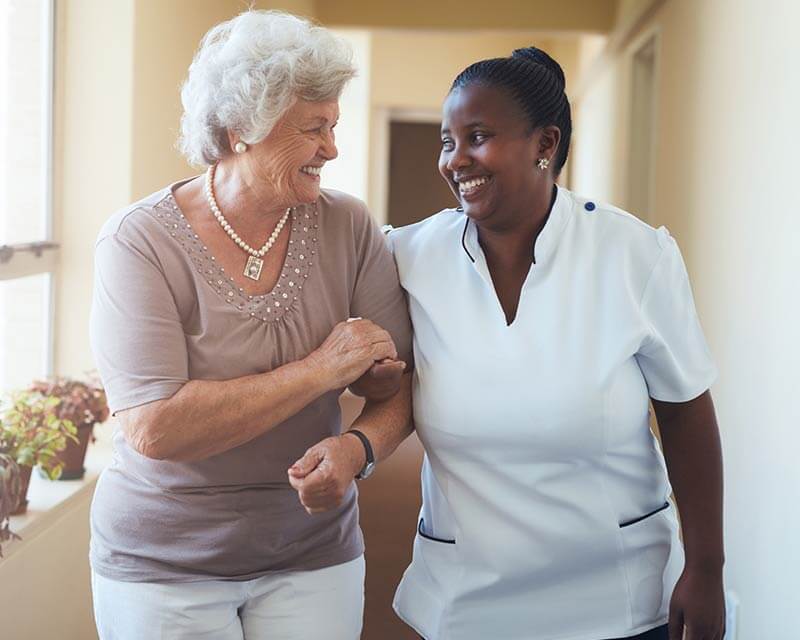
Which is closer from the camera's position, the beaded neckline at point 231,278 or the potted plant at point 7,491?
the beaded neckline at point 231,278

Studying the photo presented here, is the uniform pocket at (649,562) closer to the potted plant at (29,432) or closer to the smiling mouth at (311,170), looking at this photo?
the smiling mouth at (311,170)

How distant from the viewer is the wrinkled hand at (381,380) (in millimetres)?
1558

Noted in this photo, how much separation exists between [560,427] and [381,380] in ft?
0.89

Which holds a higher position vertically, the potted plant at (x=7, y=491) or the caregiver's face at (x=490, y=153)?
the caregiver's face at (x=490, y=153)

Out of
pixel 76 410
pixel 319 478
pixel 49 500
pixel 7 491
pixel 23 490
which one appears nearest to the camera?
pixel 319 478

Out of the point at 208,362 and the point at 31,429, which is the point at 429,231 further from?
the point at 31,429

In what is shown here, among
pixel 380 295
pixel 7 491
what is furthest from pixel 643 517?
pixel 7 491

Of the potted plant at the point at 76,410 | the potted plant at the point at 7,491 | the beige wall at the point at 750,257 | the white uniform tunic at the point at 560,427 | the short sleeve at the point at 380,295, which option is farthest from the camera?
the potted plant at the point at 76,410

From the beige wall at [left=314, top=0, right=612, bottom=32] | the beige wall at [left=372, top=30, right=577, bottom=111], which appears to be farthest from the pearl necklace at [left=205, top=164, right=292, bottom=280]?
the beige wall at [left=372, top=30, right=577, bottom=111]

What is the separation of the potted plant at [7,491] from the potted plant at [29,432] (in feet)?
0.20

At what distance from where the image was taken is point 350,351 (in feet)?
5.00

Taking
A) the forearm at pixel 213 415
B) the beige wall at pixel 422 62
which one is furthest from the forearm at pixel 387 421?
the beige wall at pixel 422 62

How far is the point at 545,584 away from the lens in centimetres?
157

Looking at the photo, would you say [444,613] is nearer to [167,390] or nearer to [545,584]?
[545,584]
